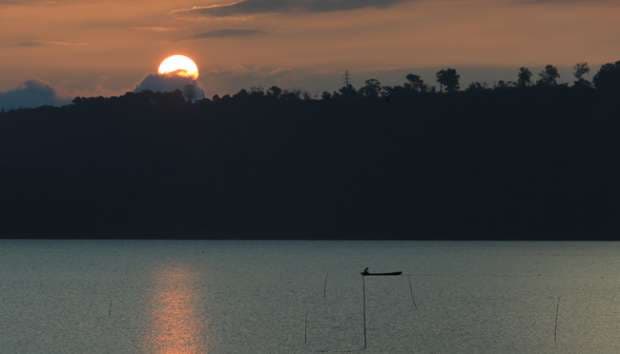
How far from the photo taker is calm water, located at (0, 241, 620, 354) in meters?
73.2

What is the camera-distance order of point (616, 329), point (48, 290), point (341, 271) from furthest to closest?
point (341, 271) → point (48, 290) → point (616, 329)

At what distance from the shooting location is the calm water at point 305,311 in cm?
7325

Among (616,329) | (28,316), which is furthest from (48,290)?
(616,329)

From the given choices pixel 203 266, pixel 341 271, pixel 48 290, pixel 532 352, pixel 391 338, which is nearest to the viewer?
pixel 532 352

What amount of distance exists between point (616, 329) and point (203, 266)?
115295 millimetres

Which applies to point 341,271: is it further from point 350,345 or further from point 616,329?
point 350,345

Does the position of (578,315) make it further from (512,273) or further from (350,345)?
(512,273)

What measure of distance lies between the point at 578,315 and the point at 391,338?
1007 inches

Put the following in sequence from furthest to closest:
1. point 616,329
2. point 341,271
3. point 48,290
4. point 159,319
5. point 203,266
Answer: point 203,266 → point 341,271 → point 48,290 → point 159,319 → point 616,329

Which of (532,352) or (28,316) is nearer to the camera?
(532,352)

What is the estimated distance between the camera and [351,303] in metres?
105

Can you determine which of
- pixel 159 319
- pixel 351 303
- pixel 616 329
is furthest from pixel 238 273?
pixel 616 329

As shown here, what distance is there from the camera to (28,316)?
312 feet

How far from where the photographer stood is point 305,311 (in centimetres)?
9750
